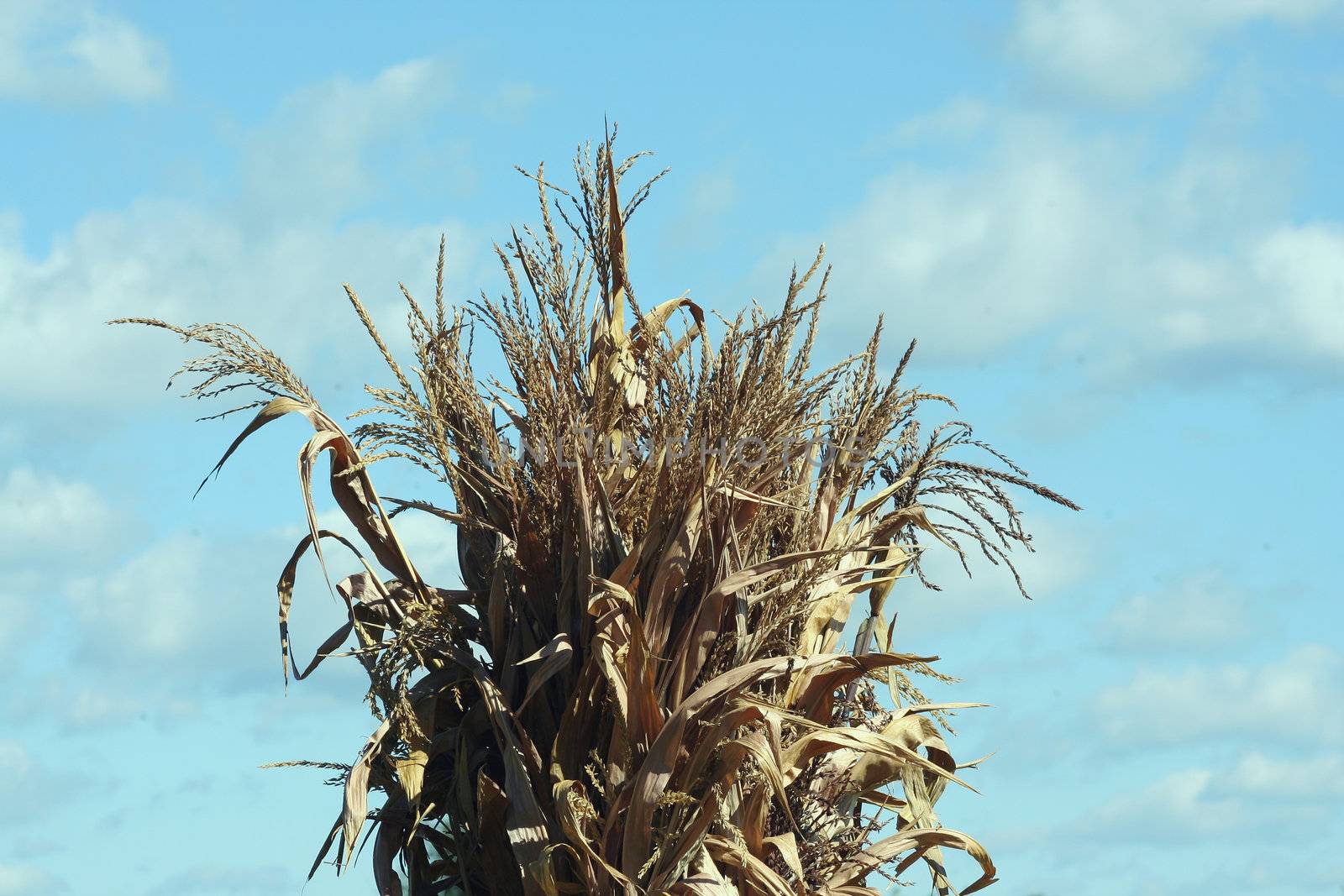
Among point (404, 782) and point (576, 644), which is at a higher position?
point (576, 644)

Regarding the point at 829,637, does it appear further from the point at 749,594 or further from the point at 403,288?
the point at 403,288

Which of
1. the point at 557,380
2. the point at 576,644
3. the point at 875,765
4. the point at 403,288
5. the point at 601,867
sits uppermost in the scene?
the point at 403,288

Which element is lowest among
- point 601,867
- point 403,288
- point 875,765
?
point 601,867

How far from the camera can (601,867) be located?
3.40 m

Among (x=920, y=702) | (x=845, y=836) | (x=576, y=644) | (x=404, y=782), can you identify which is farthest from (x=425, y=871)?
(x=920, y=702)

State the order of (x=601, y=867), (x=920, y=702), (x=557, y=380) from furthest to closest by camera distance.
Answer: (x=920, y=702) < (x=557, y=380) < (x=601, y=867)

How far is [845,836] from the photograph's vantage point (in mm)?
3830

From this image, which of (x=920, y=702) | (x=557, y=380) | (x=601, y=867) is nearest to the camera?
(x=601, y=867)

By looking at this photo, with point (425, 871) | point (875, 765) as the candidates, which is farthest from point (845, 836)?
point (425, 871)

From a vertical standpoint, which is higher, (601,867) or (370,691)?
(370,691)

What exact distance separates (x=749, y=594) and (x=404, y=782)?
35.7 inches

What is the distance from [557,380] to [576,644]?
62 cm

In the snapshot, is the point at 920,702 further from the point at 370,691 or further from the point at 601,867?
the point at 370,691

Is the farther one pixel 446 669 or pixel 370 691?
pixel 446 669
